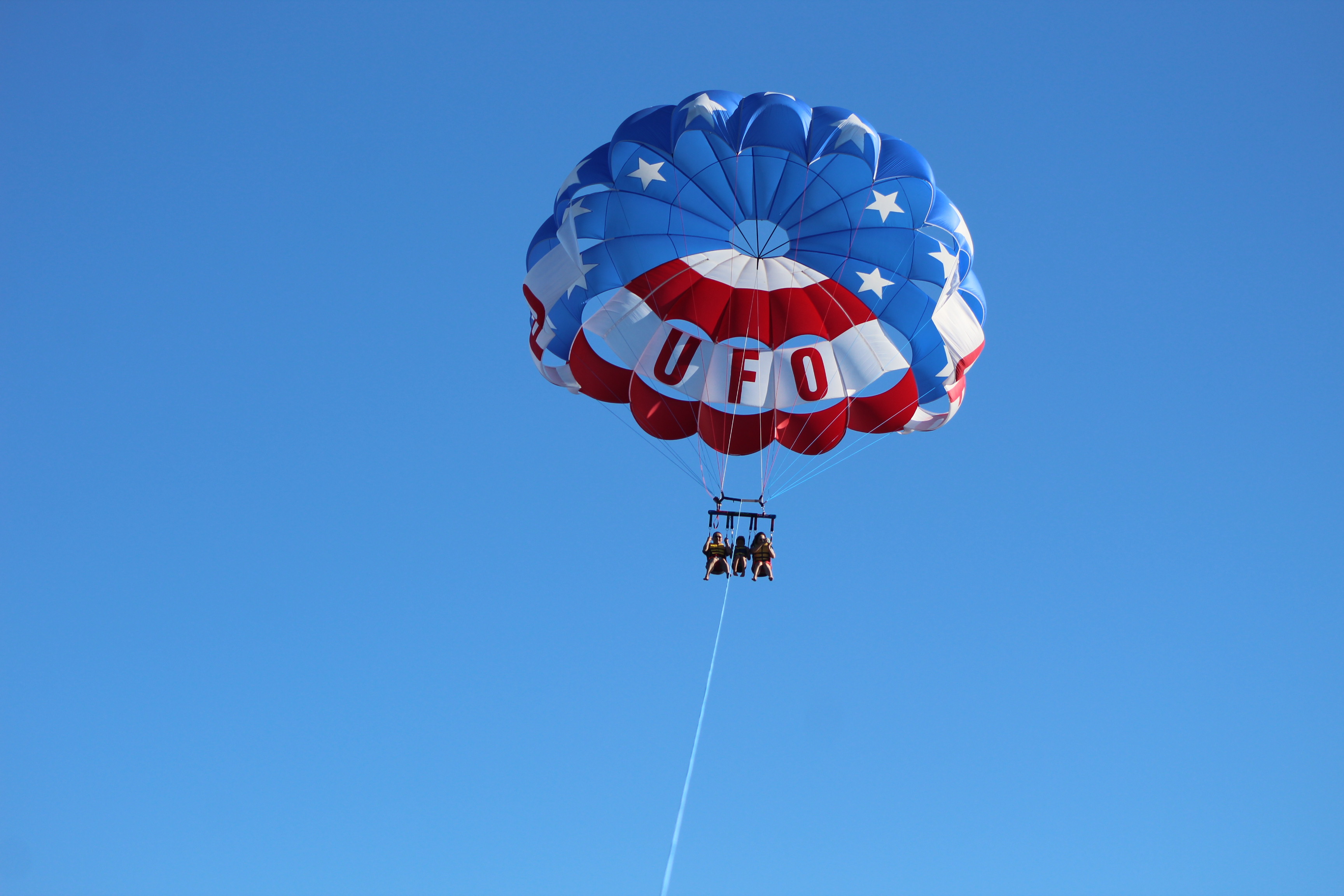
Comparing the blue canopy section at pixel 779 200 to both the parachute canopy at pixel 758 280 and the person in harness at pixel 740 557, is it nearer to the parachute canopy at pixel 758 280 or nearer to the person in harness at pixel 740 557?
the parachute canopy at pixel 758 280

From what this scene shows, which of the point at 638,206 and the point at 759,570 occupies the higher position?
the point at 638,206

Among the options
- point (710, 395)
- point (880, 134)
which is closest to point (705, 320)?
point (710, 395)

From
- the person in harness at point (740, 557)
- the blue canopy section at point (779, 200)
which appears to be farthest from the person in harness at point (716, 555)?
the blue canopy section at point (779, 200)

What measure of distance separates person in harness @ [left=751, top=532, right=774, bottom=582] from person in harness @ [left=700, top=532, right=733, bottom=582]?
0.31 m

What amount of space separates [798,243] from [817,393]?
2.08 metres

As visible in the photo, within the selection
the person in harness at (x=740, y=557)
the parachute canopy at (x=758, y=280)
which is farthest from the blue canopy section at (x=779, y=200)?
the person in harness at (x=740, y=557)

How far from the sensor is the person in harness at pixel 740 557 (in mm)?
16953

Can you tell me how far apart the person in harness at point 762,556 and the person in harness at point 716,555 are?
306mm

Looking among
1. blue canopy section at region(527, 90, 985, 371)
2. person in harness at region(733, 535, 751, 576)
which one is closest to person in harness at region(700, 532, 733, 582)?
person in harness at region(733, 535, 751, 576)

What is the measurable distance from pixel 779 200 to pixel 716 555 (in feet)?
15.0

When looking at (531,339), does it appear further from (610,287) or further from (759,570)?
(759,570)

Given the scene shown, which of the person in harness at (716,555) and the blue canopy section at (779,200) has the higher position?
the blue canopy section at (779,200)

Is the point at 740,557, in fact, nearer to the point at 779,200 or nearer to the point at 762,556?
the point at 762,556

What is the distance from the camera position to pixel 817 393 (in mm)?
17922
